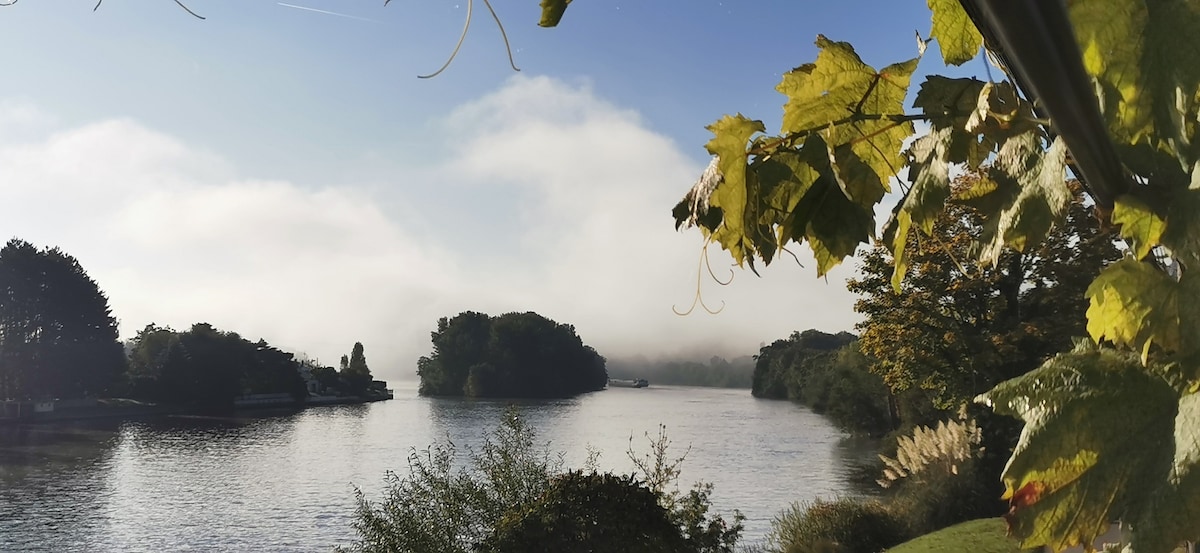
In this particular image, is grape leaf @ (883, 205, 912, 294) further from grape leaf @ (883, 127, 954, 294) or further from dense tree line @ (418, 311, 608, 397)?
dense tree line @ (418, 311, 608, 397)

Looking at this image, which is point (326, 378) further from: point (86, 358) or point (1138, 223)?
point (1138, 223)

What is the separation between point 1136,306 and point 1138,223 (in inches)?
2.1

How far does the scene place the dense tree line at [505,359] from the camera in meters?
81.3

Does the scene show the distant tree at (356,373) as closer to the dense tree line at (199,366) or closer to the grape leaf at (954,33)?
the dense tree line at (199,366)

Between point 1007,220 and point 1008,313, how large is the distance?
744 inches

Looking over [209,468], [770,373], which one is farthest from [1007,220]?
[770,373]

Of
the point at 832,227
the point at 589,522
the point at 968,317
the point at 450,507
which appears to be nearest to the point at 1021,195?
the point at 832,227

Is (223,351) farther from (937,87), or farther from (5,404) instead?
(937,87)

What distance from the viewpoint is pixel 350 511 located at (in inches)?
963

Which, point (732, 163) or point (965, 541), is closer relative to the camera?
point (732, 163)

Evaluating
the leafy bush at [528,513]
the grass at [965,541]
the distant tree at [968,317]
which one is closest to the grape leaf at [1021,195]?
the leafy bush at [528,513]

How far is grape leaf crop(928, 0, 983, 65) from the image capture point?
622mm

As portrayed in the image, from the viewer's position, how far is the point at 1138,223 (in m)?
0.43

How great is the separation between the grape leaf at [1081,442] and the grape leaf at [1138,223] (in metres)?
0.10
